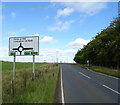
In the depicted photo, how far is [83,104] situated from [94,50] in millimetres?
62946

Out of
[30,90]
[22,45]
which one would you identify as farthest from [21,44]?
[30,90]

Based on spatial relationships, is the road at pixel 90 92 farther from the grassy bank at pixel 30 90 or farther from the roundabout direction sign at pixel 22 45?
the roundabout direction sign at pixel 22 45

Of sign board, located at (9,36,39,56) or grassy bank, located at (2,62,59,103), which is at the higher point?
sign board, located at (9,36,39,56)

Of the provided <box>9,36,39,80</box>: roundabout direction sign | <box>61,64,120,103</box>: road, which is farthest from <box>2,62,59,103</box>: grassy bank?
<box>9,36,39,80</box>: roundabout direction sign

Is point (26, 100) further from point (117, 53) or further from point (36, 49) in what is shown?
point (117, 53)

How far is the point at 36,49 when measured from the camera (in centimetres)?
2175

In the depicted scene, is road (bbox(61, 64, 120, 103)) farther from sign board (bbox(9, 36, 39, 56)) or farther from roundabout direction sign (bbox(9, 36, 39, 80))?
sign board (bbox(9, 36, 39, 56))

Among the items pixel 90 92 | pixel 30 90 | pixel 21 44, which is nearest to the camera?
pixel 30 90

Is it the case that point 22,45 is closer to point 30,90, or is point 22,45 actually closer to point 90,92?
point 30,90

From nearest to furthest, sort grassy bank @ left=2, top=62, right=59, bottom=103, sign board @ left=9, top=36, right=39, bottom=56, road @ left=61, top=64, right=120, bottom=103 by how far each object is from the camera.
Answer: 1. grassy bank @ left=2, top=62, right=59, bottom=103
2. road @ left=61, top=64, right=120, bottom=103
3. sign board @ left=9, top=36, right=39, bottom=56

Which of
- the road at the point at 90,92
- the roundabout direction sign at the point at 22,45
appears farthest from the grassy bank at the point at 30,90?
the roundabout direction sign at the point at 22,45

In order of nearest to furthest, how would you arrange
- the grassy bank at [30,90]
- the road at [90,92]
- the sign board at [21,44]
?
the grassy bank at [30,90] → the road at [90,92] → the sign board at [21,44]

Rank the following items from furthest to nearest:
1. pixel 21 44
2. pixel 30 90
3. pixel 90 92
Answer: pixel 21 44 → pixel 90 92 → pixel 30 90

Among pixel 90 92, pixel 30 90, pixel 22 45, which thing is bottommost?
pixel 90 92
